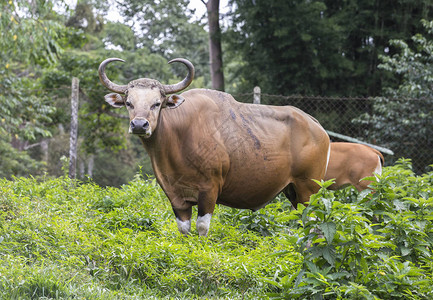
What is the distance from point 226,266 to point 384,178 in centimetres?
160

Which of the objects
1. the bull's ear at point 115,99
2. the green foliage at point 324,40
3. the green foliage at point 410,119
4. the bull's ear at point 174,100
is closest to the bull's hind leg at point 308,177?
the bull's ear at point 174,100

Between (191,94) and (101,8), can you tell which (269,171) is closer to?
(191,94)

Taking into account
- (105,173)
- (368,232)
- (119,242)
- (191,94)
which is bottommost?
(105,173)

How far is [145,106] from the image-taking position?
5.21 metres

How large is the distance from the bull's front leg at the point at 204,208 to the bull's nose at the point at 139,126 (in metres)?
1.01

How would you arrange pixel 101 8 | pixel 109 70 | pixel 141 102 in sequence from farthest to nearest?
pixel 101 8
pixel 109 70
pixel 141 102

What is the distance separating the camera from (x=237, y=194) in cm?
594

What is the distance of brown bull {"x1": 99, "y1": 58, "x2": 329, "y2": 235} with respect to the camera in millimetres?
5449

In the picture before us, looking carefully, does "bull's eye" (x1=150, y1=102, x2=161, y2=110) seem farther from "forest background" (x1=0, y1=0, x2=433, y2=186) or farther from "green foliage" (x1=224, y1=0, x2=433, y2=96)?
"green foliage" (x1=224, y1=0, x2=433, y2=96)

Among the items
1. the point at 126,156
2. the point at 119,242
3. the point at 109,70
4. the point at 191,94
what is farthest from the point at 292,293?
the point at 126,156

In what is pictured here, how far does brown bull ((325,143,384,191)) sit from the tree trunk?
911 cm

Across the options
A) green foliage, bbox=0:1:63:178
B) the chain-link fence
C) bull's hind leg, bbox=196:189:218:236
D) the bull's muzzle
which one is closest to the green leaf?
bull's hind leg, bbox=196:189:218:236

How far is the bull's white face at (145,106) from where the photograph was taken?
16.4 ft

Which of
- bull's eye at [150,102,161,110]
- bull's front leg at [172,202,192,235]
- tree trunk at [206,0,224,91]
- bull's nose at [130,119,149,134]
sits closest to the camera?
bull's nose at [130,119,149,134]
